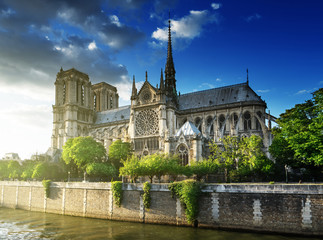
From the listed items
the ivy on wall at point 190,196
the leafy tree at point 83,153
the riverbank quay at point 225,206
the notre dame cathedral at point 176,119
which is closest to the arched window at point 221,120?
the notre dame cathedral at point 176,119

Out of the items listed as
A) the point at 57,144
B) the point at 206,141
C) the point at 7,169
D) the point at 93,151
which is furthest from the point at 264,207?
the point at 57,144

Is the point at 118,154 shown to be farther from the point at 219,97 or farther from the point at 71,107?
the point at 71,107

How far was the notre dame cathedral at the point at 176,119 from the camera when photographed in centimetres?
4259

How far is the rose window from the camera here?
54.3 m

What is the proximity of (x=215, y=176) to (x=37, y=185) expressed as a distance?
77.6 feet

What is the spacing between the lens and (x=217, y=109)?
55469 millimetres

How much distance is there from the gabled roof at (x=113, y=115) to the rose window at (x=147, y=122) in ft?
53.4

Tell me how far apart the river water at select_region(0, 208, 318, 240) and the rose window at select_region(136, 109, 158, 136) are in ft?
83.5

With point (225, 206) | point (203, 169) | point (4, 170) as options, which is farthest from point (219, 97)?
point (4, 170)

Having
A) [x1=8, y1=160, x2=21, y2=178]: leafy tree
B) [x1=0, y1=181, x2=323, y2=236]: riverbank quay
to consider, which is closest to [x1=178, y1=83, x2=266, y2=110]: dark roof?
[x1=0, y1=181, x2=323, y2=236]: riverbank quay

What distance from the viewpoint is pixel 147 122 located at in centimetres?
5547

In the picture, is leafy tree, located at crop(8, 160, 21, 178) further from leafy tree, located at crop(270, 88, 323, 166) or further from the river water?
leafy tree, located at crop(270, 88, 323, 166)

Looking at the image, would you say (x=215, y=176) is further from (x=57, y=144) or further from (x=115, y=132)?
(x=57, y=144)

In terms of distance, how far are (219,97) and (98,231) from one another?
39.9 m
